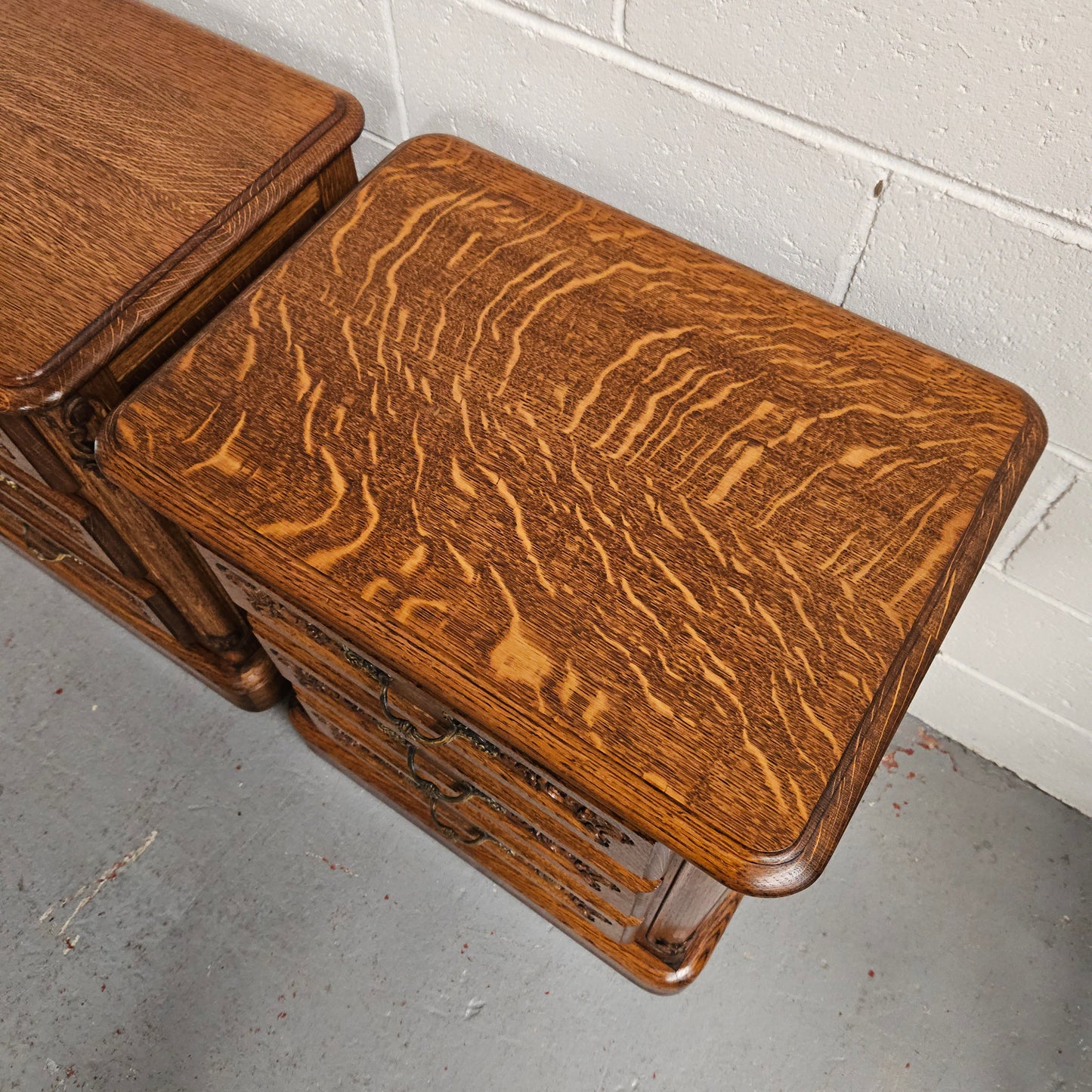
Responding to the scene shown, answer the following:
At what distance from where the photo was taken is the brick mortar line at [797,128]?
66 cm

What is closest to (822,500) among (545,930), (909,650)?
(909,650)

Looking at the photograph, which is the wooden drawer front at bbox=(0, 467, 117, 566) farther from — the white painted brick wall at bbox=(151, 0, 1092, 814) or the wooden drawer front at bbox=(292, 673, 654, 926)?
the white painted brick wall at bbox=(151, 0, 1092, 814)

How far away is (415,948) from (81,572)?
690mm

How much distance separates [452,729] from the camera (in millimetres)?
700

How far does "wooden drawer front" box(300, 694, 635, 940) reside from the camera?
0.91 meters

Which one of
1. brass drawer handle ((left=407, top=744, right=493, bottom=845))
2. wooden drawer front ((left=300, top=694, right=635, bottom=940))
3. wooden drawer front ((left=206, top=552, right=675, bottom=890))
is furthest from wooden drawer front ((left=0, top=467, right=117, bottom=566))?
brass drawer handle ((left=407, top=744, right=493, bottom=845))

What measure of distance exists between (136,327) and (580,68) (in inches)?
17.6

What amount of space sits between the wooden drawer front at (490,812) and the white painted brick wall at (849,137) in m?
0.54

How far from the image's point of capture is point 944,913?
1.13 metres

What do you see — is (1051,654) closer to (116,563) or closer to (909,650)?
(909,650)

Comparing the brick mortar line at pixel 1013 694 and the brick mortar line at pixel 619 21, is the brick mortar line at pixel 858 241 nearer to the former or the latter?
the brick mortar line at pixel 619 21

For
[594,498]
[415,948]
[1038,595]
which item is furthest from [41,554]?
[1038,595]

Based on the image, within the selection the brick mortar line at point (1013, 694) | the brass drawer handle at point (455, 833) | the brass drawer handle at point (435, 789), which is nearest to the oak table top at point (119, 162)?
the brass drawer handle at point (435, 789)

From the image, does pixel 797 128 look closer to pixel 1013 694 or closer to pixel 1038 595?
pixel 1038 595
